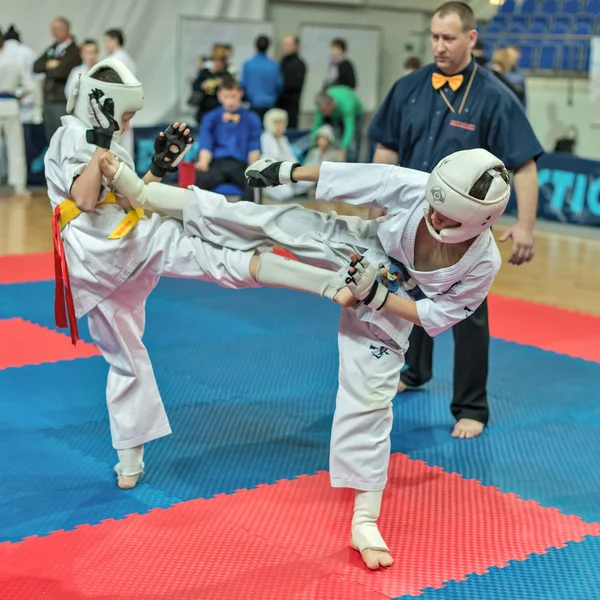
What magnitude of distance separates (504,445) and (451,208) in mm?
1887

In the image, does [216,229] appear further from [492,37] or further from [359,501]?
[492,37]

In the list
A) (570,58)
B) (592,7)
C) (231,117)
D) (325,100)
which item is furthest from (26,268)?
(592,7)

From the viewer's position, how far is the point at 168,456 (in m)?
4.18

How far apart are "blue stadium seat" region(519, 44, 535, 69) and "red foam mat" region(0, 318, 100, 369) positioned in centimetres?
1120

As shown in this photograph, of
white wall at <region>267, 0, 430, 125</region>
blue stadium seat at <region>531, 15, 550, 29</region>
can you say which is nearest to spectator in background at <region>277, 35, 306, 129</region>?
white wall at <region>267, 0, 430, 125</region>

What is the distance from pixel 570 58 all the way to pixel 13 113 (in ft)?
27.1

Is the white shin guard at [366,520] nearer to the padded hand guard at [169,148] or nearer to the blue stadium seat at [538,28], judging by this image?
the padded hand guard at [169,148]

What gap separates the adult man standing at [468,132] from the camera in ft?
14.8

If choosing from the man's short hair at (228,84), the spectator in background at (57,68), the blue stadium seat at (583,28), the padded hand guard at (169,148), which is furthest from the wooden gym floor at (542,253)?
the blue stadium seat at (583,28)

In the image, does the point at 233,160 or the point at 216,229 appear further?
the point at 233,160

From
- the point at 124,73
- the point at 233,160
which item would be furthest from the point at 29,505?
the point at 233,160

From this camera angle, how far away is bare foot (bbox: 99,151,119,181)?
341 cm

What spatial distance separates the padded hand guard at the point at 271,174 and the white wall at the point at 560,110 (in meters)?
11.1

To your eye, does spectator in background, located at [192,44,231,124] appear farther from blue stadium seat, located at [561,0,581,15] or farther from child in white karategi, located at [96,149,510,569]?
child in white karategi, located at [96,149,510,569]
